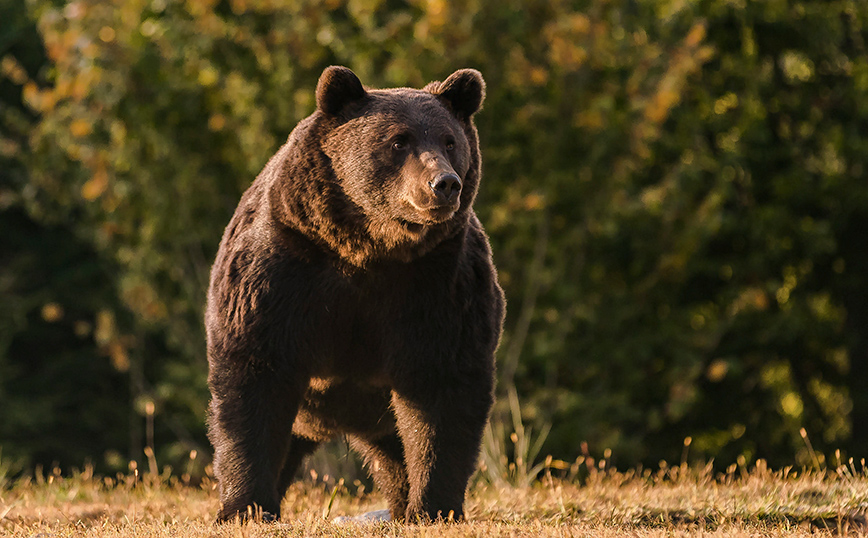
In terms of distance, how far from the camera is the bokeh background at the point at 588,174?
11.0 m

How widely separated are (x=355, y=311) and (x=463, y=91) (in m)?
1.09

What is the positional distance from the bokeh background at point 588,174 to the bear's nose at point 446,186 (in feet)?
18.7

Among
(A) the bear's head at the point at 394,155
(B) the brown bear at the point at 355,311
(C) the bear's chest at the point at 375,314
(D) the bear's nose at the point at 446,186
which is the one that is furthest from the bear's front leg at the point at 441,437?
(D) the bear's nose at the point at 446,186

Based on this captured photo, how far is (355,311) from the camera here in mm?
4645

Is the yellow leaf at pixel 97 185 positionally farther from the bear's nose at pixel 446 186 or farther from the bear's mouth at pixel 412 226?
the bear's nose at pixel 446 186

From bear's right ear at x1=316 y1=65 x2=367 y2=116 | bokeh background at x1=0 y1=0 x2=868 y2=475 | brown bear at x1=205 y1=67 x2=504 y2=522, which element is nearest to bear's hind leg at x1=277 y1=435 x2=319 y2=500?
brown bear at x1=205 y1=67 x2=504 y2=522

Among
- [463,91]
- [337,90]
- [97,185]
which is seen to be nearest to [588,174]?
[97,185]

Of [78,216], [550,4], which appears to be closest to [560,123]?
[550,4]

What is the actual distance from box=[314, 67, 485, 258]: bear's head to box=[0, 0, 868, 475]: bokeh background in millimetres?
5418

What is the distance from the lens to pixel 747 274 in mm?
13508

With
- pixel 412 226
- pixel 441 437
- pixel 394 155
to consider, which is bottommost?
pixel 441 437

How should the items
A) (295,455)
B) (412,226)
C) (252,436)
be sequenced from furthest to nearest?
1. (295,455)
2. (252,436)
3. (412,226)

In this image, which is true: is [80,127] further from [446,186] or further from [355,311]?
[446,186]

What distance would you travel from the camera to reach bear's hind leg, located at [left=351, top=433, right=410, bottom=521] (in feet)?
17.2
